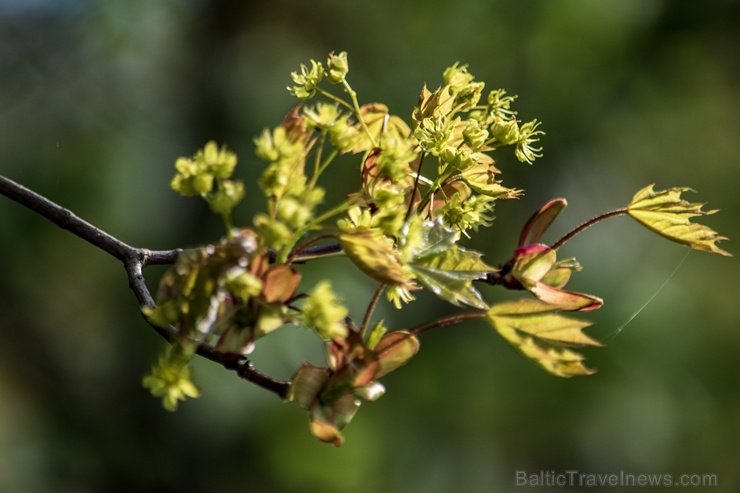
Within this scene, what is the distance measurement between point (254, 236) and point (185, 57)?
13.2ft

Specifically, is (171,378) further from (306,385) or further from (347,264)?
(347,264)

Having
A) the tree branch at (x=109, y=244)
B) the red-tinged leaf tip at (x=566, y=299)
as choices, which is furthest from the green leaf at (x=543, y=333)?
the tree branch at (x=109, y=244)

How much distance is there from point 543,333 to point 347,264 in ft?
10.00

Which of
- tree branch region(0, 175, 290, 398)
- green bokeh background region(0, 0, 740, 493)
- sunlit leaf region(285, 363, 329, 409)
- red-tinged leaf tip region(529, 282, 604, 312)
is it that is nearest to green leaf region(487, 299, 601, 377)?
red-tinged leaf tip region(529, 282, 604, 312)

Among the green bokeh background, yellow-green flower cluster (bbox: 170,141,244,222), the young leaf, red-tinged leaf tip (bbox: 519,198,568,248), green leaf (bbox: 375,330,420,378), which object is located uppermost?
the green bokeh background

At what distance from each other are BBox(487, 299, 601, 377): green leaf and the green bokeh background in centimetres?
294

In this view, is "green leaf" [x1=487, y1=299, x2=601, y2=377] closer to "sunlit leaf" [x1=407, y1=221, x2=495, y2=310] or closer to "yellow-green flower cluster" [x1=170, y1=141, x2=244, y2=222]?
"sunlit leaf" [x1=407, y1=221, x2=495, y2=310]

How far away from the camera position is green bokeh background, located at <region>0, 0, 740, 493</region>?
3797 millimetres

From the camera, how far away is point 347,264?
146 inches

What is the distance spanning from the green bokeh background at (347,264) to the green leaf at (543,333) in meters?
2.94

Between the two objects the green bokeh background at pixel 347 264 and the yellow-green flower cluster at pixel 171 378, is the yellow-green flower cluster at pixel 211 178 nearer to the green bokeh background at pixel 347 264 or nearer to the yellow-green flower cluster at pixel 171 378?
the yellow-green flower cluster at pixel 171 378

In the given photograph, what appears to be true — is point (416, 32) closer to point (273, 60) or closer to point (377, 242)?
point (273, 60)

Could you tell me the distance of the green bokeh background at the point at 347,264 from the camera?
3.80 metres

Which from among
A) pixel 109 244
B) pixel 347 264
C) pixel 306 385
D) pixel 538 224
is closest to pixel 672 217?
pixel 538 224
